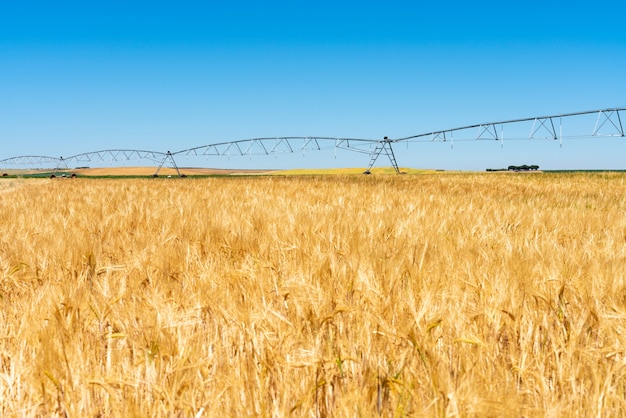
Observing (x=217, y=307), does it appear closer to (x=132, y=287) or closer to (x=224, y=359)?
(x=224, y=359)

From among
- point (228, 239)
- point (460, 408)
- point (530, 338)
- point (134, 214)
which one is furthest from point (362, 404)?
point (134, 214)

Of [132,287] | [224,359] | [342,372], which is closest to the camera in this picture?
[342,372]

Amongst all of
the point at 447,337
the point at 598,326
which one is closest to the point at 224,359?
the point at 447,337

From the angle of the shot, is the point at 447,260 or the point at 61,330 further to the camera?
the point at 447,260

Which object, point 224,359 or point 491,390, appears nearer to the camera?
point 491,390

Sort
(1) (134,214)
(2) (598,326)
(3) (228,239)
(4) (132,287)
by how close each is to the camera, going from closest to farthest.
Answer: (2) (598,326) < (4) (132,287) < (3) (228,239) < (1) (134,214)

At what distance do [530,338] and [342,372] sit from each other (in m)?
0.69

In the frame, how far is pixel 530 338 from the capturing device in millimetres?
1512

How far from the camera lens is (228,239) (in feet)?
10.8

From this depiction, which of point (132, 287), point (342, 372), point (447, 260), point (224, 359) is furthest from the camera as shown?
point (447, 260)

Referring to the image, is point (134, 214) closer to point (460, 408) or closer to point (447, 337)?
point (447, 337)

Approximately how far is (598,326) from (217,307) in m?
1.44

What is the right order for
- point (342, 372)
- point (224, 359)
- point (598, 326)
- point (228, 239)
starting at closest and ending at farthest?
point (342, 372) → point (224, 359) → point (598, 326) → point (228, 239)

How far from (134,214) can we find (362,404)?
4807 mm
